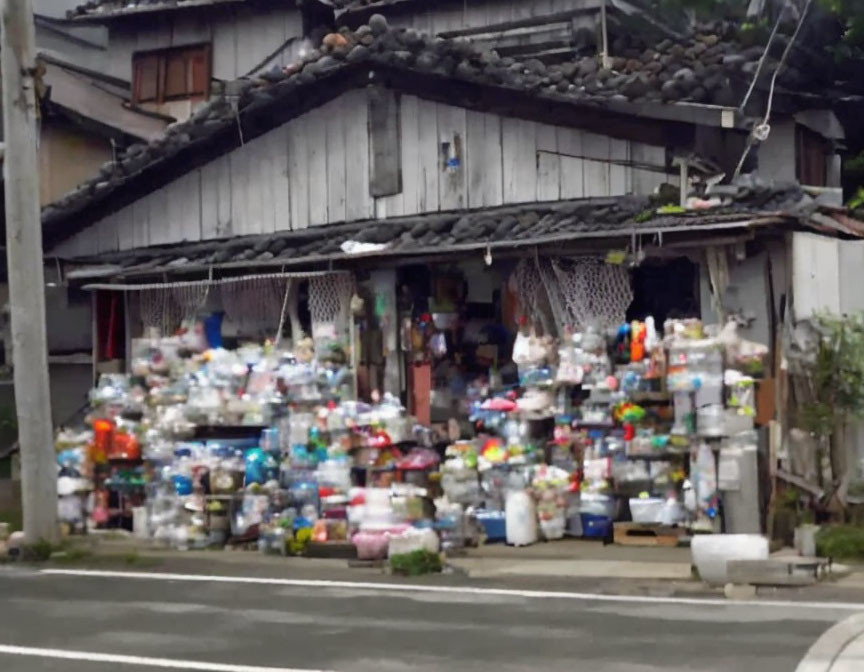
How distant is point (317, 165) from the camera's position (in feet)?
64.4

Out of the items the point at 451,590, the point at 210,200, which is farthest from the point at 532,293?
the point at 210,200

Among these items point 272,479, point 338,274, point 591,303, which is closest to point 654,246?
point 591,303

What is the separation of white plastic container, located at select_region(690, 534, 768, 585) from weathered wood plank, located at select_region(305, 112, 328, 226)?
8236 millimetres

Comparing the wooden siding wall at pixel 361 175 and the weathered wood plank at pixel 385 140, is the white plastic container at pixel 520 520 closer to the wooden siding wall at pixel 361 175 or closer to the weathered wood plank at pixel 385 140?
the wooden siding wall at pixel 361 175

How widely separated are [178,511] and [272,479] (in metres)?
1.26

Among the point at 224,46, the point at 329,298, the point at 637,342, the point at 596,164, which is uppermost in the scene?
the point at 224,46

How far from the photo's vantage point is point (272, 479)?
1781 centimetres

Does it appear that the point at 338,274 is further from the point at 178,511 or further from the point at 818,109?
the point at 818,109

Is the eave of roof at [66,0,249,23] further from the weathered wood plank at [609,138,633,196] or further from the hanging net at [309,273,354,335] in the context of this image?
the weathered wood plank at [609,138,633,196]

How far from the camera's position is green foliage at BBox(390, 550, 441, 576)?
575 inches

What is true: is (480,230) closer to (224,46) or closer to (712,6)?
(712,6)

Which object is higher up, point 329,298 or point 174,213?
point 174,213

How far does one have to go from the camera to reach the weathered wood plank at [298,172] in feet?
64.7

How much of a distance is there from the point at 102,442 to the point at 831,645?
1175 cm
